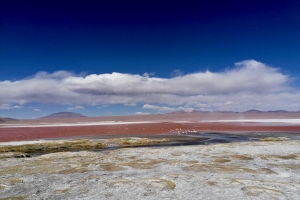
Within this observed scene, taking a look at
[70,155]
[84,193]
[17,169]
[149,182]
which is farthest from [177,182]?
[70,155]

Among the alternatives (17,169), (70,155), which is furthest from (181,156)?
(17,169)

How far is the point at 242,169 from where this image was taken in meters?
22.0

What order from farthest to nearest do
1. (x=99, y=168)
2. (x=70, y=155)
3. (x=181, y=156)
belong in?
(x=70, y=155) < (x=181, y=156) < (x=99, y=168)

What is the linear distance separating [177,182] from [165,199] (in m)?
3.48

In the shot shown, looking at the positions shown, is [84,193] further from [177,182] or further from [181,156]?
[181,156]

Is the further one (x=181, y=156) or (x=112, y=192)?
(x=181, y=156)

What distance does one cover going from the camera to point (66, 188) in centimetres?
1730

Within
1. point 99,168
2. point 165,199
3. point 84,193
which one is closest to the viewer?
point 165,199

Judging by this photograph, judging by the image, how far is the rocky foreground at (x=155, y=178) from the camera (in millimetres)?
15891

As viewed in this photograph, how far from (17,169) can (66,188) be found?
928cm

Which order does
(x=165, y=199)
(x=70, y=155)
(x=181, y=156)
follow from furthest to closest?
(x=70, y=155) < (x=181, y=156) < (x=165, y=199)

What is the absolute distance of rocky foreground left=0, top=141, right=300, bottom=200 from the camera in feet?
52.1

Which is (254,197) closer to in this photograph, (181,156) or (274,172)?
(274,172)

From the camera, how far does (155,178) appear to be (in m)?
19.3
